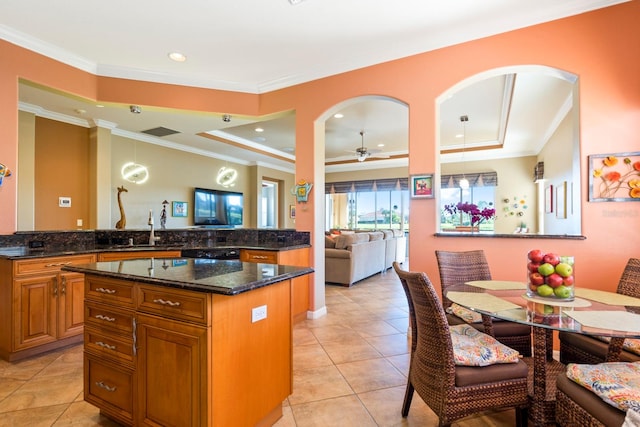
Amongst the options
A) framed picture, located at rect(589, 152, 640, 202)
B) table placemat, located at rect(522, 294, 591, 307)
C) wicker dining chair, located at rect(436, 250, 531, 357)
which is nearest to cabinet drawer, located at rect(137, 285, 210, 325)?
wicker dining chair, located at rect(436, 250, 531, 357)

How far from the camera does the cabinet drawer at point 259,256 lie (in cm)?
359

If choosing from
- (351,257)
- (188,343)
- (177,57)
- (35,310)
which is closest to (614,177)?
(188,343)

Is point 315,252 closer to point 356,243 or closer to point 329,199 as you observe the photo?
point 356,243

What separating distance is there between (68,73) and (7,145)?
105 cm

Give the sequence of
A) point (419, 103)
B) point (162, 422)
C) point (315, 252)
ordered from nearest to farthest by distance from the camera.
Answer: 1. point (162, 422)
2. point (419, 103)
3. point (315, 252)

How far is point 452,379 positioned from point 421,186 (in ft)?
6.66

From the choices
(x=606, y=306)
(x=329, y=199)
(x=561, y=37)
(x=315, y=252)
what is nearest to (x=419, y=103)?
(x=561, y=37)

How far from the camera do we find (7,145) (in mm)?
3045

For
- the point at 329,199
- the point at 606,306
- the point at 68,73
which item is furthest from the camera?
the point at 329,199

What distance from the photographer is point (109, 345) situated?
1827 millimetres

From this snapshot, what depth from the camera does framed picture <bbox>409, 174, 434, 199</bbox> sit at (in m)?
3.19

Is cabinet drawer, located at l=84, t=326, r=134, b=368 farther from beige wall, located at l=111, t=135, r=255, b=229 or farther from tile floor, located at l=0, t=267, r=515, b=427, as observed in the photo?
beige wall, located at l=111, t=135, r=255, b=229

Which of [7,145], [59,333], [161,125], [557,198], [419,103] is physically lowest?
[59,333]

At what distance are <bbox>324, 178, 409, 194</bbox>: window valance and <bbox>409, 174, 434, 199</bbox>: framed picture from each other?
6.14 m
